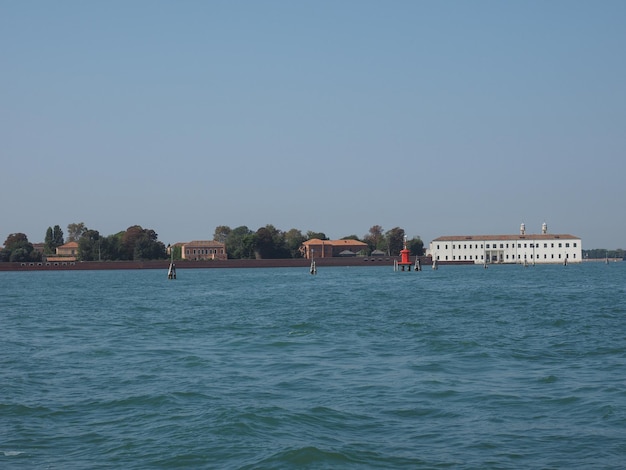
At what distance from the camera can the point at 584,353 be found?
15.0 meters

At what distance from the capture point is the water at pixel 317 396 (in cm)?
812

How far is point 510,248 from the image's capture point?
116m

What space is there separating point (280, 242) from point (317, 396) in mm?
107277

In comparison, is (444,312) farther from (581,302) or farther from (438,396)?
(438,396)

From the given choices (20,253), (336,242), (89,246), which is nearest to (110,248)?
(89,246)

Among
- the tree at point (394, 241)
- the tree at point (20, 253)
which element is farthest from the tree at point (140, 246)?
the tree at point (394, 241)

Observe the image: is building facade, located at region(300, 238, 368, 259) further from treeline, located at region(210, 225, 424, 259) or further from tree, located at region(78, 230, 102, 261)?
tree, located at region(78, 230, 102, 261)

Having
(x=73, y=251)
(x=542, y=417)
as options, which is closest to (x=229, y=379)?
(x=542, y=417)

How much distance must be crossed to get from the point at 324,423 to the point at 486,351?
666 centimetres

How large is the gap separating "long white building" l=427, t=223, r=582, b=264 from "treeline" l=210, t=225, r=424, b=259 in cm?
920

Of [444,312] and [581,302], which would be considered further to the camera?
[581,302]

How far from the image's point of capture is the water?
26.7 feet

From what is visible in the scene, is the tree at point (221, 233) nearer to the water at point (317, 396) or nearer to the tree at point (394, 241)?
the tree at point (394, 241)

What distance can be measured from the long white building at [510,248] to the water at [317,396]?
9581cm
